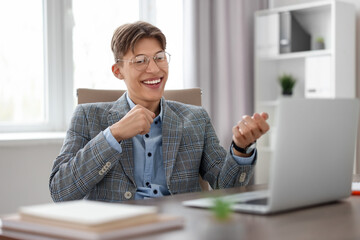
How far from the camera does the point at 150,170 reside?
5.60 ft

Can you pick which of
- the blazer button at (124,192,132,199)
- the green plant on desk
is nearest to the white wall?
the blazer button at (124,192,132,199)

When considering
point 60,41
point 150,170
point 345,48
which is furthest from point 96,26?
point 150,170

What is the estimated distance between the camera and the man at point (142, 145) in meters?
1.50

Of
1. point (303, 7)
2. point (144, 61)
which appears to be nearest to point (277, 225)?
point (144, 61)

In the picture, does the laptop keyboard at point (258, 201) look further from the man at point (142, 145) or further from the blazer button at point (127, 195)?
the blazer button at point (127, 195)

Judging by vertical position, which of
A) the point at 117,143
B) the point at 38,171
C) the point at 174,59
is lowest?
the point at 38,171

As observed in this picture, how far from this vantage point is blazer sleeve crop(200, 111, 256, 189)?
1.61 meters

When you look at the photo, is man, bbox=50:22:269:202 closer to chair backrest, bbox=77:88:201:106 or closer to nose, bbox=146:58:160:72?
nose, bbox=146:58:160:72

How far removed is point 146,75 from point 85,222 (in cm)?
106

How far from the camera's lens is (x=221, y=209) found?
645 millimetres

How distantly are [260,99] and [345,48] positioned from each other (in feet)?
2.33

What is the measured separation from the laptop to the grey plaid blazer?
0.44m

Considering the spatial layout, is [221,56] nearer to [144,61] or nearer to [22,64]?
[22,64]

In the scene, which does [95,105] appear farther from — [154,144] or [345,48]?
[345,48]
